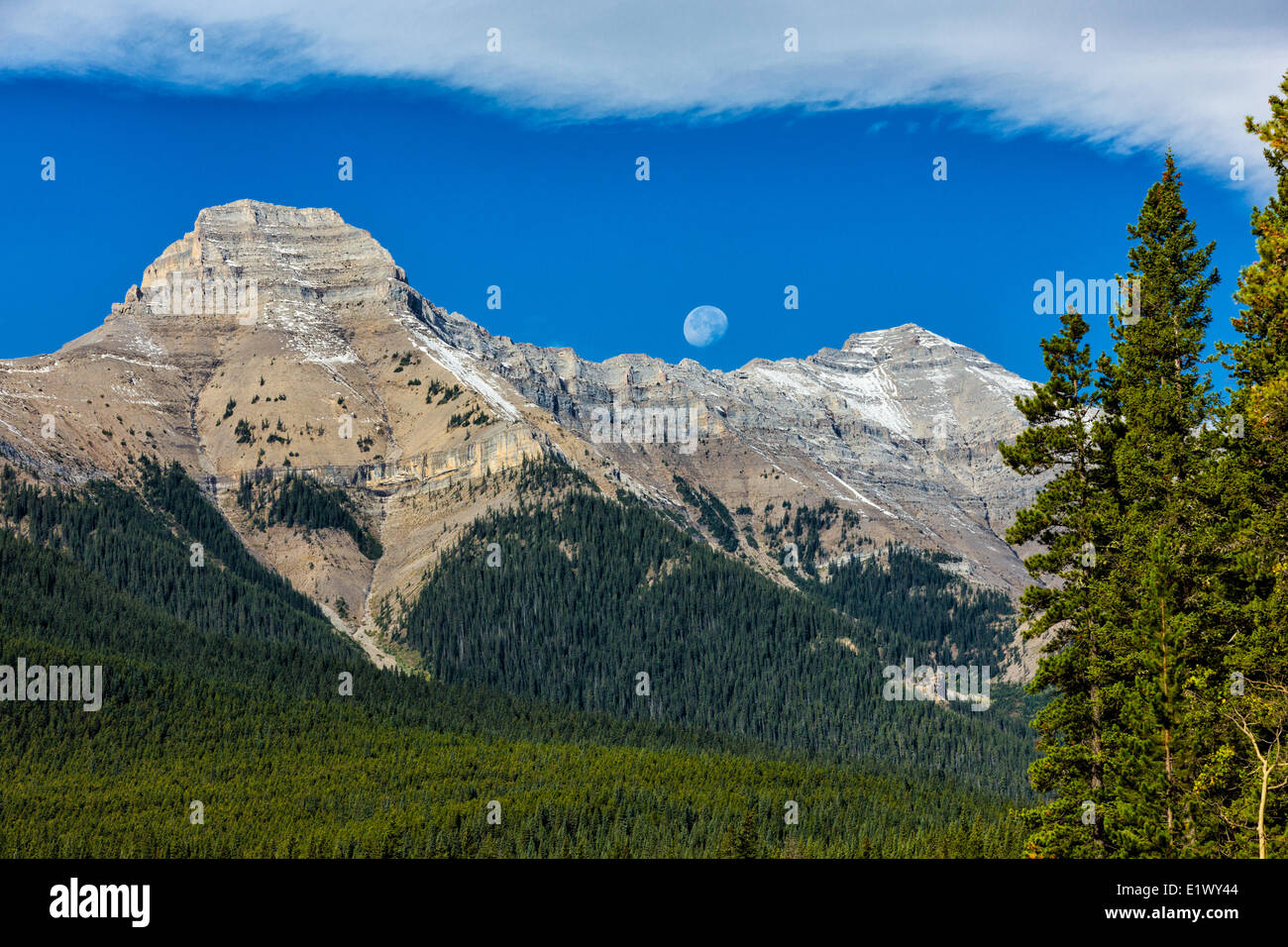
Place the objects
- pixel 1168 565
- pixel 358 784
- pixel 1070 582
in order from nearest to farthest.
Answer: pixel 1168 565
pixel 1070 582
pixel 358 784

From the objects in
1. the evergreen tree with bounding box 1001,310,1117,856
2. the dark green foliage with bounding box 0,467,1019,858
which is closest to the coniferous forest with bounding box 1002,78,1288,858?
the evergreen tree with bounding box 1001,310,1117,856

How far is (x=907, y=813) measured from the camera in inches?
5935

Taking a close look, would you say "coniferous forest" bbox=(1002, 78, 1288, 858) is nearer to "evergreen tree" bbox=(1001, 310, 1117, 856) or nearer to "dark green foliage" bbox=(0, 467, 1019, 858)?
"evergreen tree" bbox=(1001, 310, 1117, 856)

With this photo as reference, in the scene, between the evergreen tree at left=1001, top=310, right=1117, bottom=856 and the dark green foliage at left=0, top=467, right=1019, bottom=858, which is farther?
the dark green foliage at left=0, top=467, right=1019, bottom=858

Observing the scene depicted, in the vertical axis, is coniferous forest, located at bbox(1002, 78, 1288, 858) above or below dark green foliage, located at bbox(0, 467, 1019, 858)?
above

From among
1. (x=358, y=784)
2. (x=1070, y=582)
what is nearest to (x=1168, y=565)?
(x=1070, y=582)

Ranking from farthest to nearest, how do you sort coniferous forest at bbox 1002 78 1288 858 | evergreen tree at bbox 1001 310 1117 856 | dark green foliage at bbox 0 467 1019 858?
1. dark green foliage at bbox 0 467 1019 858
2. evergreen tree at bbox 1001 310 1117 856
3. coniferous forest at bbox 1002 78 1288 858

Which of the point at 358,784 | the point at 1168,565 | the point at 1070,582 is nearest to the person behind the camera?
the point at 1168,565

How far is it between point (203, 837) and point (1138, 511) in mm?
109608

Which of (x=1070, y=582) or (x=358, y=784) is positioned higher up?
(x=1070, y=582)

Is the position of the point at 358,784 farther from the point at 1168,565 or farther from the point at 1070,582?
the point at 1168,565

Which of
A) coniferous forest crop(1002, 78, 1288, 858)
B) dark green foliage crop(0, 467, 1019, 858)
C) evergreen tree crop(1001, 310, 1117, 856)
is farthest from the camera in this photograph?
dark green foliage crop(0, 467, 1019, 858)

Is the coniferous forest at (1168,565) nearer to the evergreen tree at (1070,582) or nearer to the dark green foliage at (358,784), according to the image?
the evergreen tree at (1070,582)
